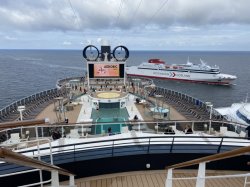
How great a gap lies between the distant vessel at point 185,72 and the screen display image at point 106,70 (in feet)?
151

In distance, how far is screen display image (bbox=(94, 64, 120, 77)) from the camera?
25391 mm

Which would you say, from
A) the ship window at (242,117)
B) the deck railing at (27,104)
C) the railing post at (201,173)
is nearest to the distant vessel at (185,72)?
the ship window at (242,117)

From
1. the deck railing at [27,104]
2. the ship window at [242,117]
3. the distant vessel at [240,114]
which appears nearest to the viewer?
the deck railing at [27,104]

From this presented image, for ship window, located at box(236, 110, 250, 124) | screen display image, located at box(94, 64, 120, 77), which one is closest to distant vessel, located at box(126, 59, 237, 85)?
ship window, located at box(236, 110, 250, 124)

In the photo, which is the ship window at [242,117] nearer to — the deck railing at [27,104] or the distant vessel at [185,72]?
the deck railing at [27,104]

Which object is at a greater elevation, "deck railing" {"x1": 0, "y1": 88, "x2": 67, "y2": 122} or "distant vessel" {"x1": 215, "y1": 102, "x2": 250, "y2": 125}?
"deck railing" {"x1": 0, "y1": 88, "x2": 67, "y2": 122}

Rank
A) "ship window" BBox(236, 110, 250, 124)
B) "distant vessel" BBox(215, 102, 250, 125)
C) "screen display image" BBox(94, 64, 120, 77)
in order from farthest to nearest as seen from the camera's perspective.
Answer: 1. "distant vessel" BBox(215, 102, 250, 125)
2. "screen display image" BBox(94, 64, 120, 77)
3. "ship window" BBox(236, 110, 250, 124)

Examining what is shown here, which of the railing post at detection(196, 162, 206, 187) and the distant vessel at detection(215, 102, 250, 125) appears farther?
the distant vessel at detection(215, 102, 250, 125)

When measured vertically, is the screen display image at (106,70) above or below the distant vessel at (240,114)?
above

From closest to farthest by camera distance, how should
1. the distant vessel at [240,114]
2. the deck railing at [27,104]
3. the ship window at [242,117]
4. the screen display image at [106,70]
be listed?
the deck railing at [27,104], the ship window at [242,117], the screen display image at [106,70], the distant vessel at [240,114]

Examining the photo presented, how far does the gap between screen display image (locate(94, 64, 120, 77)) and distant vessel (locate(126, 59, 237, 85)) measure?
46060 millimetres

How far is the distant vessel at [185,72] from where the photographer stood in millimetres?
64125

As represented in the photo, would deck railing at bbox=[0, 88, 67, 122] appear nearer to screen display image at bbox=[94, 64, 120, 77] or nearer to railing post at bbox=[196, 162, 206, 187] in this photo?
screen display image at bbox=[94, 64, 120, 77]

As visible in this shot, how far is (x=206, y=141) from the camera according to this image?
6.28 meters
